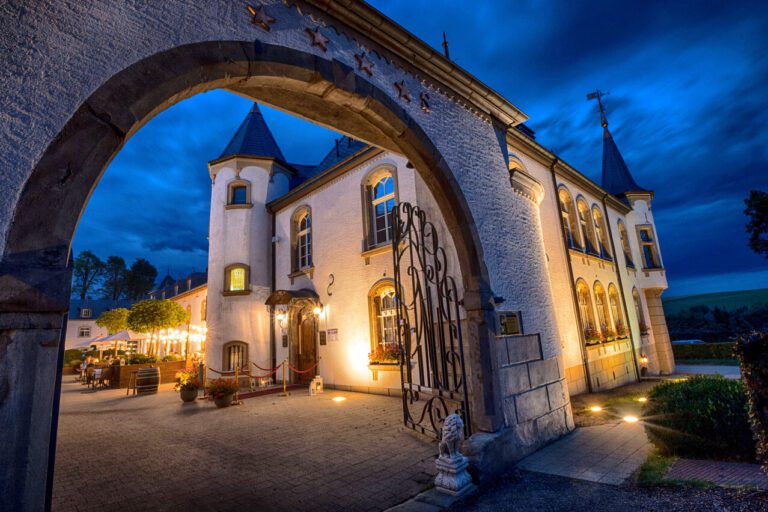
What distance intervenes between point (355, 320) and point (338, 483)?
6.56 m

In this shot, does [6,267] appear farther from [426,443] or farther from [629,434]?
[629,434]

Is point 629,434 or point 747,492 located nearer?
point 747,492

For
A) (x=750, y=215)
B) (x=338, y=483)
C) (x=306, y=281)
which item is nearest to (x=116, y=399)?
(x=306, y=281)

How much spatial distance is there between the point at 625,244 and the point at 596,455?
48.1 ft

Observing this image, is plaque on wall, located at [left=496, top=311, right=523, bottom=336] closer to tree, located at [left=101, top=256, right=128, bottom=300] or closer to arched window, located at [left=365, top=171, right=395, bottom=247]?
arched window, located at [left=365, top=171, right=395, bottom=247]

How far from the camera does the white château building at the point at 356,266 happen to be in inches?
410

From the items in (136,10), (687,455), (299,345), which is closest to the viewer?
(136,10)

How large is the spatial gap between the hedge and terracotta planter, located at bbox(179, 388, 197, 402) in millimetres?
25785

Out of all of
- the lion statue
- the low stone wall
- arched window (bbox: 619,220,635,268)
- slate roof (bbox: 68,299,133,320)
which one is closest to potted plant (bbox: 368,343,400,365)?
the lion statue

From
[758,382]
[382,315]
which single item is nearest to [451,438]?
[758,382]

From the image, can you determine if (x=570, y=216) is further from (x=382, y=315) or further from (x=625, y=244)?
(x=382, y=315)

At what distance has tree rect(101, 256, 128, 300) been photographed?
144ft

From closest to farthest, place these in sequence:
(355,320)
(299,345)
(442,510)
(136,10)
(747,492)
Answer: (136,10), (747,492), (442,510), (355,320), (299,345)

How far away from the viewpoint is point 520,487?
4066 millimetres
